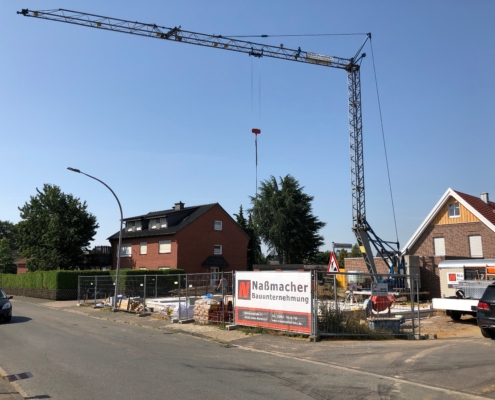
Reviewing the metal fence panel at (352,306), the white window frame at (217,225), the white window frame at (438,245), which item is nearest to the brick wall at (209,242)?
the white window frame at (217,225)

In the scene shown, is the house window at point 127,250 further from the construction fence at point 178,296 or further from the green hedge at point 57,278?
the construction fence at point 178,296

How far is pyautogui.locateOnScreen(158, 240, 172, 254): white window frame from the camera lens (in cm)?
4278

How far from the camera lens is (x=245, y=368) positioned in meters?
9.35

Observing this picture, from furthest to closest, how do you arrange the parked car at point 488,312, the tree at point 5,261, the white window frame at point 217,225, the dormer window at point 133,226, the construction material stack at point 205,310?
the tree at point 5,261 → the dormer window at point 133,226 → the white window frame at point 217,225 → the construction material stack at point 205,310 → the parked car at point 488,312

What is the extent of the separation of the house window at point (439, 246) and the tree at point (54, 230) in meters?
33.2

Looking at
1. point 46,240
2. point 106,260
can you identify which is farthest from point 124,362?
point 106,260

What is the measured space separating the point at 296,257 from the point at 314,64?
1075 inches

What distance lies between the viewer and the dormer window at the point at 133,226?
48844 mm

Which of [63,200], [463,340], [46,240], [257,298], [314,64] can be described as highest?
[314,64]

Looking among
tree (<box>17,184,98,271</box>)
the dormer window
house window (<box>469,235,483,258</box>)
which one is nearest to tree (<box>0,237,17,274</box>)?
tree (<box>17,184,98,271</box>)

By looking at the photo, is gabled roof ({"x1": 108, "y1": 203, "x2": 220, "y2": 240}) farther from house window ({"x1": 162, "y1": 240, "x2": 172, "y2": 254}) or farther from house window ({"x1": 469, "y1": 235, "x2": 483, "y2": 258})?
house window ({"x1": 469, "y1": 235, "x2": 483, "y2": 258})

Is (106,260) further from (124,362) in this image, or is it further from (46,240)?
(124,362)

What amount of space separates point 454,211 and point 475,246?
312 cm

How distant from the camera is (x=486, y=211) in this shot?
111 ft
